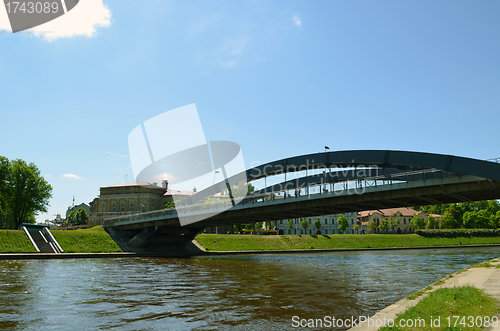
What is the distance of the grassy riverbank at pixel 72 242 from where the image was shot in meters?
44.8

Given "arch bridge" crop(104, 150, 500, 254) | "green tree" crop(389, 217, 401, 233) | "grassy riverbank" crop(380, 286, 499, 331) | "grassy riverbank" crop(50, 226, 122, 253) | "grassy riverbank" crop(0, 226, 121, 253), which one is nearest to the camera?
"grassy riverbank" crop(380, 286, 499, 331)

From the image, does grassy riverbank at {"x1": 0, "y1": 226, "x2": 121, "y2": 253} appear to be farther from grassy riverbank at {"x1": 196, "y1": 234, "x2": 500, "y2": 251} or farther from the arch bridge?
grassy riverbank at {"x1": 196, "y1": 234, "x2": 500, "y2": 251}

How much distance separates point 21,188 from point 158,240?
30.1 meters

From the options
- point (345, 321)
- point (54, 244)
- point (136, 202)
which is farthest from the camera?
point (136, 202)

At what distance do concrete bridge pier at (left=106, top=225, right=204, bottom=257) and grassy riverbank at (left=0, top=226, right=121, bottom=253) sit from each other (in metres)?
2.09

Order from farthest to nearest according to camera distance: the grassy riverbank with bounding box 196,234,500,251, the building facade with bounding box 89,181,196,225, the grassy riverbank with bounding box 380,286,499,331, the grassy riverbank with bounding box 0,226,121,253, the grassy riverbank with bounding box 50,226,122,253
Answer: the building facade with bounding box 89,181,196,225 → the grassy riverbank with bounding box 196,234,500,251 → the grassy riverbank with bounding box 50,226,122,253 → the grassy riverbank with bounding box 0,226,121,253 → the grassy riverbank with bounding box 380,286,499,331

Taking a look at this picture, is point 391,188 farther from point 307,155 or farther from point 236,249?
point 236,249

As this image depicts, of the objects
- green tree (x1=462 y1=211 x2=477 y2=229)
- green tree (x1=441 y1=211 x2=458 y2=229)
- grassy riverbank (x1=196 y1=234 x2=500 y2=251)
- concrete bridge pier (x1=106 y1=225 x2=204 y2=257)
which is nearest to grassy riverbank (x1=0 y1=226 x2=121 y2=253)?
concrete bridge pier (x1=106 y1=225 x2=204 y2=257)

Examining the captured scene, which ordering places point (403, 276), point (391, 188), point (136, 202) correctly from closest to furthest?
point (403, 276)
point (391, 188)
point (136, 202)

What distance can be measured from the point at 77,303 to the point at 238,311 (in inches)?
287

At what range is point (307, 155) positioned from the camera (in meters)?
41.2

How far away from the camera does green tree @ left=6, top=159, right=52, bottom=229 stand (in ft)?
219

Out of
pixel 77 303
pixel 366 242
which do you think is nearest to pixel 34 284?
pixel 77 303

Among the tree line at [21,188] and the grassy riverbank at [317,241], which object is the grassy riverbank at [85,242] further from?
the tree line at [21,188]
